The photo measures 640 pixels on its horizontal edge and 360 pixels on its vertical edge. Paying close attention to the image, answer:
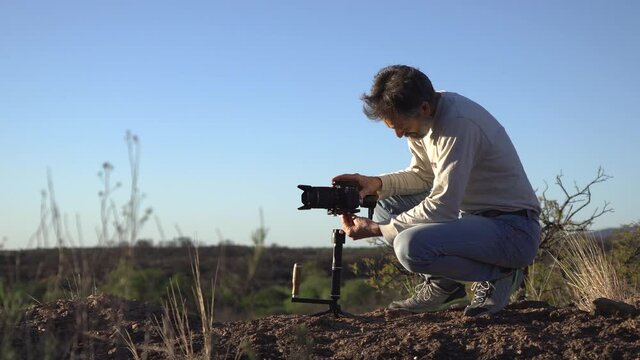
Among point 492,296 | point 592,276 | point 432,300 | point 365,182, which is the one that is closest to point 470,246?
point 492,296

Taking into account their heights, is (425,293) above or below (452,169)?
below

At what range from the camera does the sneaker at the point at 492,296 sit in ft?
16.2

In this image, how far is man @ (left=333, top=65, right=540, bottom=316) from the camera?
15.2 ft

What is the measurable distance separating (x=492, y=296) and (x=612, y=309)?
69 cm

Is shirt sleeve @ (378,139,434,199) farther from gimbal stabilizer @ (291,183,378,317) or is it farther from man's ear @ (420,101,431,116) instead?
man's ear @ (420,101,431,116)

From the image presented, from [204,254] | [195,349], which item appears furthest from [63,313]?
[204,254]

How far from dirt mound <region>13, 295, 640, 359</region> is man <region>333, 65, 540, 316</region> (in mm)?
299

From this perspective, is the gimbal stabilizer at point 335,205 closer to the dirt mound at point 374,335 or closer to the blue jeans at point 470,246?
the dirt mound at point 374,335

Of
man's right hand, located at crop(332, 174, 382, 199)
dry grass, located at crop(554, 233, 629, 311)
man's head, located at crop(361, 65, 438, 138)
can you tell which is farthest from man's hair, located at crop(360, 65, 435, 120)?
dry grass, located at crop(554, 233, 629, 311)

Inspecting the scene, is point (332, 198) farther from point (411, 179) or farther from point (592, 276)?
point (592, 276)

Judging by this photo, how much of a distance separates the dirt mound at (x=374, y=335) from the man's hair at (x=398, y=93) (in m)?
1.19

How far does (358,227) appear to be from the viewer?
16.2 feet

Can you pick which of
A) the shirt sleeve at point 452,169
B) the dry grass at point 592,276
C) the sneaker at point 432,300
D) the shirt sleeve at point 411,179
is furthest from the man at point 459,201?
the dry grass at point 592,276

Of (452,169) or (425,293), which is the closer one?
(452,169)
